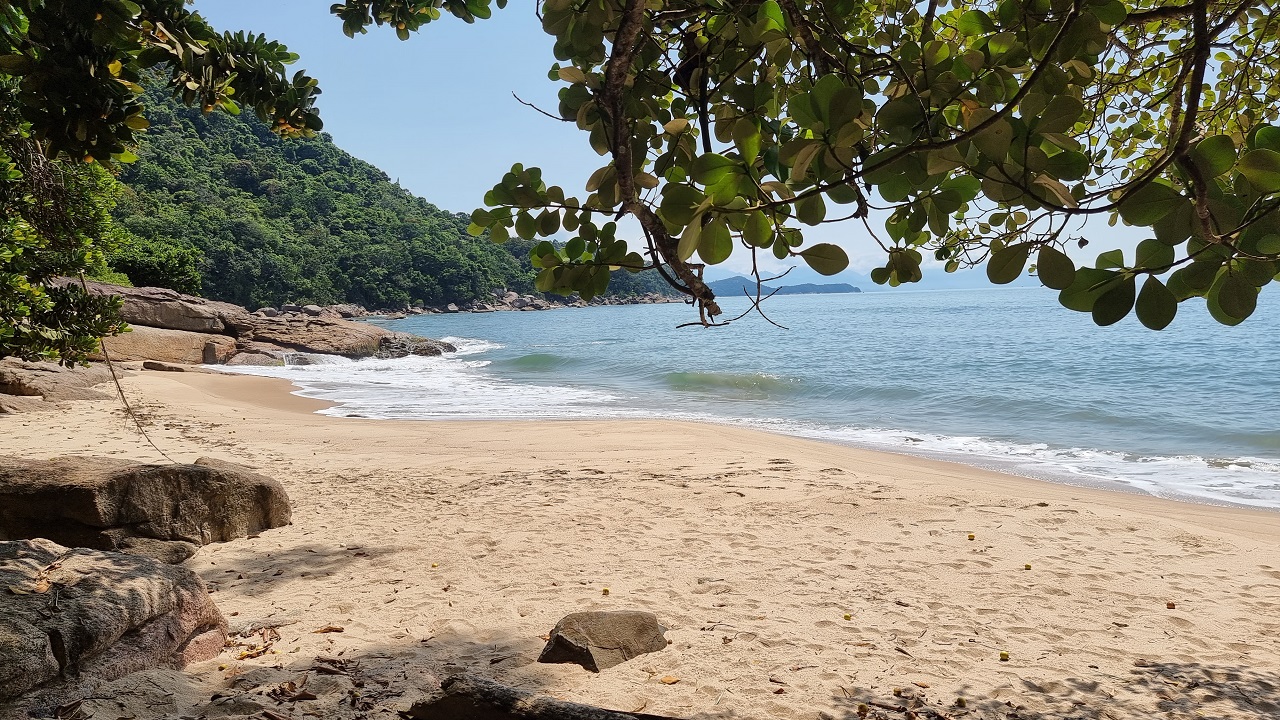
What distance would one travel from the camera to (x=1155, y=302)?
0.79m

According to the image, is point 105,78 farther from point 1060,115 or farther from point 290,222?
point 290,222

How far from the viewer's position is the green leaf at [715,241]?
33.8 inches

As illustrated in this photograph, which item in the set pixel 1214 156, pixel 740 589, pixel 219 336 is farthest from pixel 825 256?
pixel 219 336

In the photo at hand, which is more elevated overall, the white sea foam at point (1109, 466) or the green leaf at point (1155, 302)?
Result: the green leaf at point (1155, 302)

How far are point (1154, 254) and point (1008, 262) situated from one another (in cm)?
15

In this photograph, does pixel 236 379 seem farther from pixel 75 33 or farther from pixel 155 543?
pixel 75 33

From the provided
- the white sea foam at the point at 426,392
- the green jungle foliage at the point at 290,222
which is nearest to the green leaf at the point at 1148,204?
the white sea foam at the point at 426,392

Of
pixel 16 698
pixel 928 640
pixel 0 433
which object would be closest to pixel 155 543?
pixel 16 698

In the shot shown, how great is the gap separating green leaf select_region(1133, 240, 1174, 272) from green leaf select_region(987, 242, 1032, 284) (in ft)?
0.39

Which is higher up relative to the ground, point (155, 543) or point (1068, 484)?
point (155, 543)

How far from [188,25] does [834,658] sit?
12.1 feet

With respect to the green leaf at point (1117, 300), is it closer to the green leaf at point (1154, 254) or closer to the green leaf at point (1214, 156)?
the green leaf at point (1154, 254)

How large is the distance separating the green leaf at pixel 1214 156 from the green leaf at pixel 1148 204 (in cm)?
4

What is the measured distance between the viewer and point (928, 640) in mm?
3742
